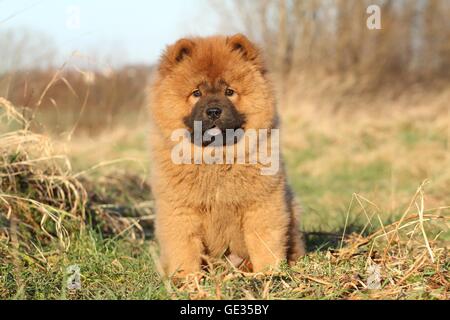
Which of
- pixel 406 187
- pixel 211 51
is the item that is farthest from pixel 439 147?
pixel 211 51

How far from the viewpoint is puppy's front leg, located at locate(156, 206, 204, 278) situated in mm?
3891

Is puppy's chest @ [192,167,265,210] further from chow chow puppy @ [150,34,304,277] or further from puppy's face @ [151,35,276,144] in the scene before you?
puppy's face @ [151,35,276,144]

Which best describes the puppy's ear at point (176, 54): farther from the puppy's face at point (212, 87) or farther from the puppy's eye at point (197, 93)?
the puppy's eye at point (197, 93)

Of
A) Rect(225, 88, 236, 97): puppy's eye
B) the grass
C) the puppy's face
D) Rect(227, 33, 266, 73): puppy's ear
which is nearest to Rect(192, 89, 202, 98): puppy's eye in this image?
the puppy's face

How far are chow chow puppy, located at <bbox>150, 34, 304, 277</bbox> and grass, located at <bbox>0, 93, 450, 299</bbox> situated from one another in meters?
0.22

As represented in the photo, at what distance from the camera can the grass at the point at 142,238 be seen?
3.36 meters

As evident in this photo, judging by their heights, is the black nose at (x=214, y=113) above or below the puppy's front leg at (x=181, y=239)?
above

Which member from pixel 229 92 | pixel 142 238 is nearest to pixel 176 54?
pixel 229 92

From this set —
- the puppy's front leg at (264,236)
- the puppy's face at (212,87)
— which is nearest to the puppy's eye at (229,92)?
the puppy's face at (212,87)

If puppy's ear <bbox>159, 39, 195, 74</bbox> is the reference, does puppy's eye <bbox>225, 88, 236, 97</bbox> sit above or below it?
below

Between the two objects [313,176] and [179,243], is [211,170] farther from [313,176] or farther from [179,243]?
[313,176]

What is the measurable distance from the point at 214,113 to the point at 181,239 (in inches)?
34.4

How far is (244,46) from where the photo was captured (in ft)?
13.7

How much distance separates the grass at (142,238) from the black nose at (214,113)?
97 centimetres
